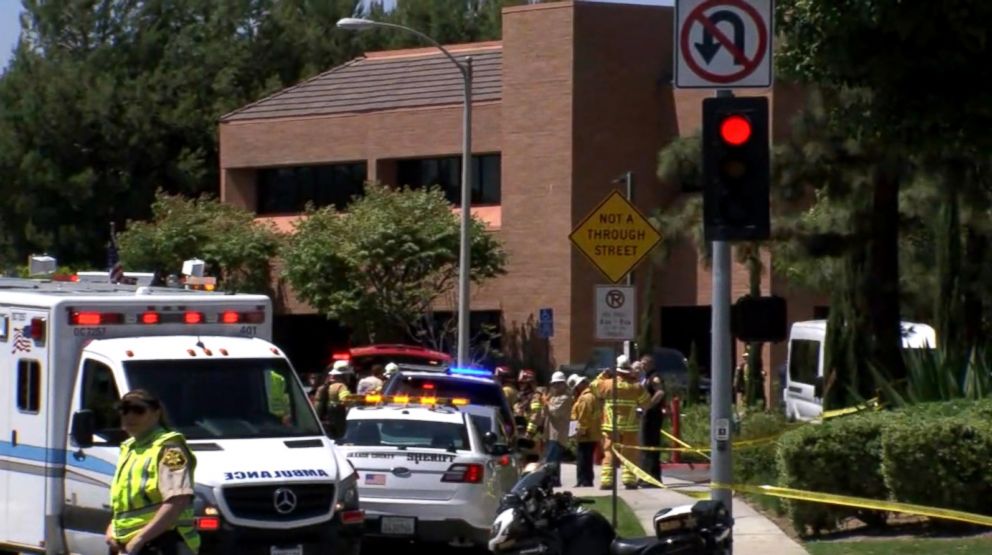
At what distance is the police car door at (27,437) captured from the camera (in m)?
14.1

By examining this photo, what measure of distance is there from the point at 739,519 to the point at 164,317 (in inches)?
273

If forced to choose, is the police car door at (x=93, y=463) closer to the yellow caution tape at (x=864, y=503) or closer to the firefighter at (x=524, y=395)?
the yellow caution tape at (x=864, y=503)

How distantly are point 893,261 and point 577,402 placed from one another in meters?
4.66

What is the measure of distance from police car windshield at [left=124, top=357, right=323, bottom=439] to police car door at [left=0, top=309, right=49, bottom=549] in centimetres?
97

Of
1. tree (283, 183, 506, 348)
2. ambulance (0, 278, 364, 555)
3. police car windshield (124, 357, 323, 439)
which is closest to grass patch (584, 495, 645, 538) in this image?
police car windshield (124, 357, 323, 439)

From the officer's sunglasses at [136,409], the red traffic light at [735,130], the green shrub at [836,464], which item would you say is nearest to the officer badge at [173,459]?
the officer's sunglasses at [136,409]

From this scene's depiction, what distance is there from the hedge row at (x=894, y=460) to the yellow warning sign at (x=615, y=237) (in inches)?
89.6

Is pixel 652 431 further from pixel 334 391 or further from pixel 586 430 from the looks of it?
pixel 334 391

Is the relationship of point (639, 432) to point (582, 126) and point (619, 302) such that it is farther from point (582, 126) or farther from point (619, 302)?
point (582, 126)

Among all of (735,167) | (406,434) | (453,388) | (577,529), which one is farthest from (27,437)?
(453,388)

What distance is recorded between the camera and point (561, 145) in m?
44.2

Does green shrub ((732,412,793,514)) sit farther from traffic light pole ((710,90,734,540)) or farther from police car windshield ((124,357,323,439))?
traffic light pole ((710,90,734,540))

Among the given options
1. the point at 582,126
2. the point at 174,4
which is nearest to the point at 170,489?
the point at 582,126

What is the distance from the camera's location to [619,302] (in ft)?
56.7
